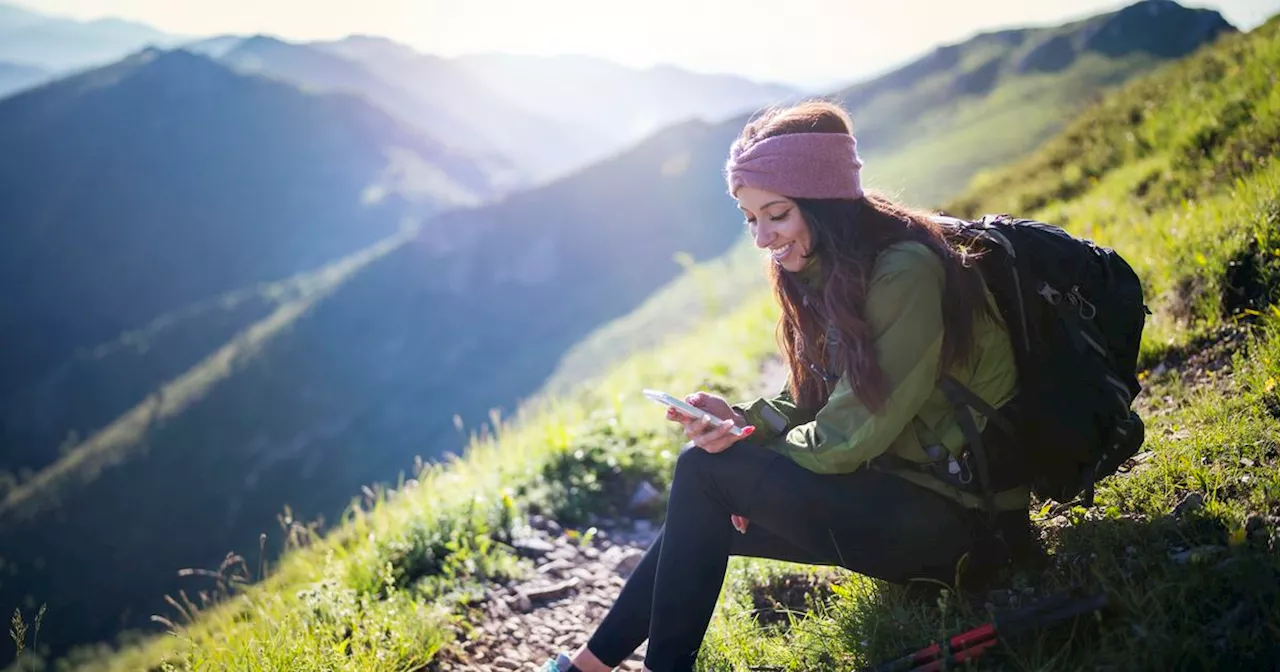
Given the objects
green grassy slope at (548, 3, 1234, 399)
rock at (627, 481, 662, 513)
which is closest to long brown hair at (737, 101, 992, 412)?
rock at (627, 481, 662, 513)

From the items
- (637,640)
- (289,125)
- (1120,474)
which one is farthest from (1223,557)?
(289,125)

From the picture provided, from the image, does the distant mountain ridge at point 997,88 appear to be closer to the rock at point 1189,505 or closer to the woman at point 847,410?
the rock at point 1189,505

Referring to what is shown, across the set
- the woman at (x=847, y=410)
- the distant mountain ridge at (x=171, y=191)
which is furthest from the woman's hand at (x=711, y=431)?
the distant mountain ridge at (x=171, y=191)

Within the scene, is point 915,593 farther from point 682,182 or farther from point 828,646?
point 682,182

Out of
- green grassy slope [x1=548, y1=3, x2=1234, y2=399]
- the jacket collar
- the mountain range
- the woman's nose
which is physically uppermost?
the woman's nose

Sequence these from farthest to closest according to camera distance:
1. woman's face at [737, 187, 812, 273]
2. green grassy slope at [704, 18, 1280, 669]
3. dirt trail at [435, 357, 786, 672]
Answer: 1. dirt trail at [435, 357, 786, 672]
2. woman's face at [737, 187, 812, 273]
3. green grassy slope at [704, 18, 1280, 669]

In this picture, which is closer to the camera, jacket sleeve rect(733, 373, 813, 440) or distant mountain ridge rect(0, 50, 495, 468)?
jacket sleeve rect(733, 373, 813, 440)

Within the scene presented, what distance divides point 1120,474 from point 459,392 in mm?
83106

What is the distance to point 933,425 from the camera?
258 cm

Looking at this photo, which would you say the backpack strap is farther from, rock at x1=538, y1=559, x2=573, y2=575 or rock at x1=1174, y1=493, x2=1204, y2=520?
rock at x1=538, y1=559, x2=573, y2=575

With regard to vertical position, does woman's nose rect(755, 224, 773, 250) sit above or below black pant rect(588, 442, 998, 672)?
above

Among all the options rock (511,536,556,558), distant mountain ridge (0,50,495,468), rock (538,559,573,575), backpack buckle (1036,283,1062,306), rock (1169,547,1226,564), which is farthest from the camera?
distant mountain ridge (0,50,495,468)

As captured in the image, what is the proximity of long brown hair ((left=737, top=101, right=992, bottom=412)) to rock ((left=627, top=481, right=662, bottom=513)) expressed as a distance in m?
2.94

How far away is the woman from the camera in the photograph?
2.49m
